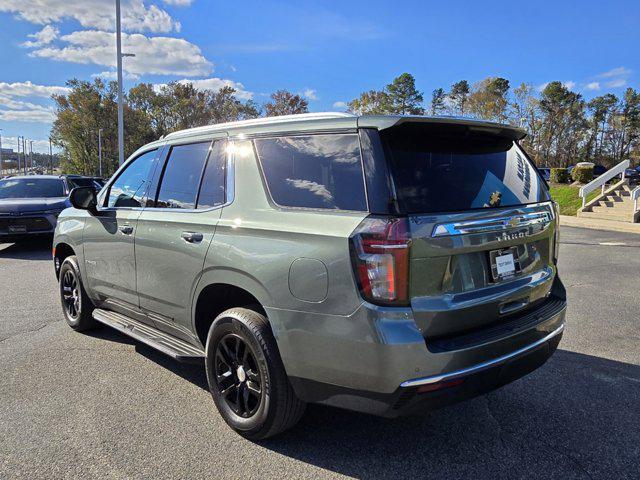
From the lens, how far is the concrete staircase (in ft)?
59.2

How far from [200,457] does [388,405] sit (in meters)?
1.21

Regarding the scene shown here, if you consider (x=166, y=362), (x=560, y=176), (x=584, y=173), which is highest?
(x=584, y=173)

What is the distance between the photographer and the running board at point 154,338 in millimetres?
3352

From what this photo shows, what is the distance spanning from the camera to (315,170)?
275cm

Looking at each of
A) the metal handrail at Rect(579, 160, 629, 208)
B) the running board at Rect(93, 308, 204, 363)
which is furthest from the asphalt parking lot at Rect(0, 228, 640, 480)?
the metal handrail at Rect(579, 160, 629, 208)

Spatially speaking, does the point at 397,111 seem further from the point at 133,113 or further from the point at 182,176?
the point at 182,176

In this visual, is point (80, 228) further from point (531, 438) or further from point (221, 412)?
point (531, 438)

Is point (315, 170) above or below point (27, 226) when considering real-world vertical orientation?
above

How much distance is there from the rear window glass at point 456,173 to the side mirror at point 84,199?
3202mm

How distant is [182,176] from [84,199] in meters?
1.38

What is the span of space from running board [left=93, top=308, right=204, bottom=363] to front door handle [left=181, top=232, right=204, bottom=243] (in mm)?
799

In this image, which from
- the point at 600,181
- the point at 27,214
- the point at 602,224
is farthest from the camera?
the point at 600,181

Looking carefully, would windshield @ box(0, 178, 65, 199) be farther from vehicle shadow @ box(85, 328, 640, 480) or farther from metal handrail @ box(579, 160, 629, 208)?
metal handrail @ box(579, 160, 629, 208)

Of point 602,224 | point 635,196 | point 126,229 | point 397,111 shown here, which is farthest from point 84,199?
point 397,111
